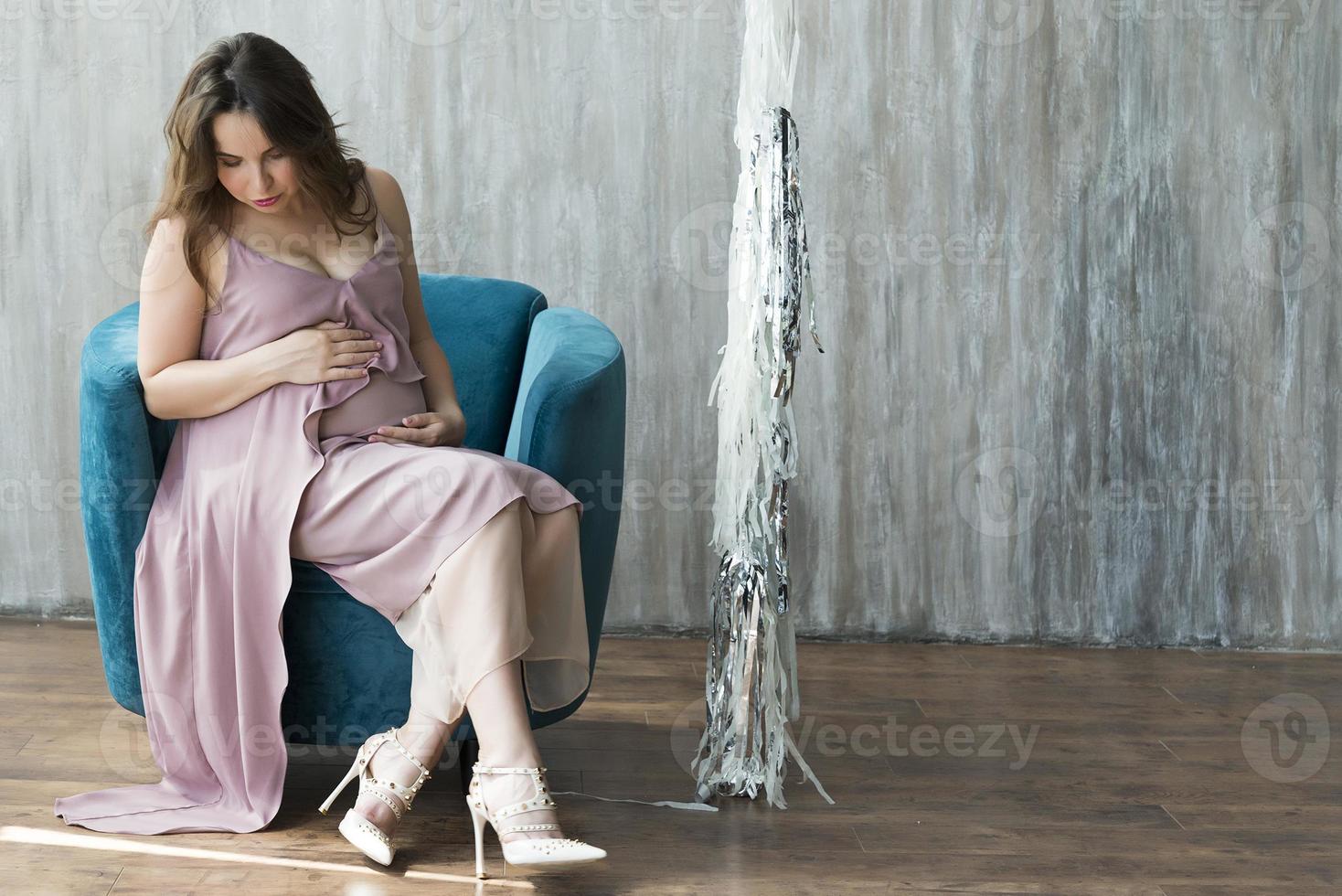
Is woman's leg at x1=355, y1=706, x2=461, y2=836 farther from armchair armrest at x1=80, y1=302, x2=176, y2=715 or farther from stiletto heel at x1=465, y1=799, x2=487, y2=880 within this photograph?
armchair armrest at x1=80, y1=302, x2=176, y2=715

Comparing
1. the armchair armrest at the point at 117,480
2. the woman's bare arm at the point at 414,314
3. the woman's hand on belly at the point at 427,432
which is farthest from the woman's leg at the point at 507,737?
the armchair armrest at the point at 117,480

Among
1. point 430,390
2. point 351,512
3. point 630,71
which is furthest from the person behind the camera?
point 630,71

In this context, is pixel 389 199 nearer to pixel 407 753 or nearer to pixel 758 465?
pixel 758 465

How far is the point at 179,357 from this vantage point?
1.95 m

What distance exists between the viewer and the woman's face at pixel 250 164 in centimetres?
190

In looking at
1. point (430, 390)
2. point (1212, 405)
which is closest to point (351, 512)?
point (430, 390)

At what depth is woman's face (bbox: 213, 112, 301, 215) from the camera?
1902 mm

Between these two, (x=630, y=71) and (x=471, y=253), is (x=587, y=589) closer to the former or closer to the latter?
(x=471, y=253)

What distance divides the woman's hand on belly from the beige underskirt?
26 centimetres

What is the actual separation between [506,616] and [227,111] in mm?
856

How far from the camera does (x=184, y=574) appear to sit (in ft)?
6.29

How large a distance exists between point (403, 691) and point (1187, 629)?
6.67 ft

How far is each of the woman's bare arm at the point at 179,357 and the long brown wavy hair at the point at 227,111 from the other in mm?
27

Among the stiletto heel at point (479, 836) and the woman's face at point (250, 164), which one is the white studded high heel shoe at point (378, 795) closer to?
the stiletto heel at point (479, 836)
